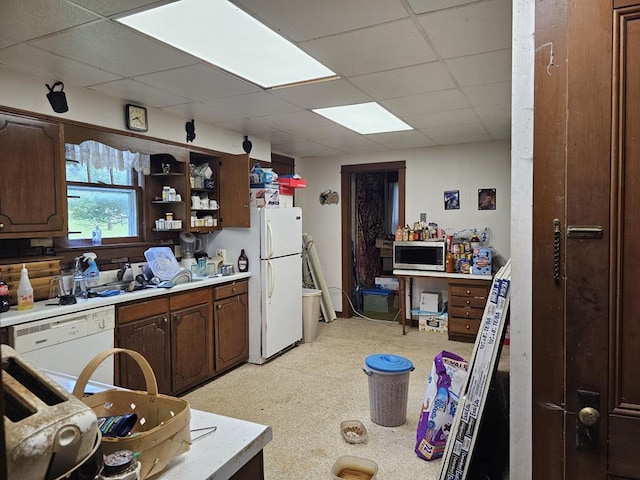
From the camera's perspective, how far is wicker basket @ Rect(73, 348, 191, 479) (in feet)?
2.88

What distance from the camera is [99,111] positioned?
10.2 feet

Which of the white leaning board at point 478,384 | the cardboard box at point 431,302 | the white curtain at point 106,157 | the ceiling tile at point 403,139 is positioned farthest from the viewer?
the cardboard box at point 431,302

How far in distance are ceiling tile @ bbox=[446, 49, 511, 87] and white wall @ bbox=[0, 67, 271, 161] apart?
236cm

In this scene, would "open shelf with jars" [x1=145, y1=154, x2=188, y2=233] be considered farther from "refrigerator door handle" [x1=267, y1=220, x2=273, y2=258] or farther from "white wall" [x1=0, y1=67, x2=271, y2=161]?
"refrigerator door handle" [x1=267, y1=220, x2=273, y2=258]

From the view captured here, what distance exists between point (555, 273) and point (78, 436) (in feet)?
3.40

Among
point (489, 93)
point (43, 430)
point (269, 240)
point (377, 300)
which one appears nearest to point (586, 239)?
point (43, 430)

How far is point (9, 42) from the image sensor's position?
217 cm

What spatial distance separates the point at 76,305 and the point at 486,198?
4562mm

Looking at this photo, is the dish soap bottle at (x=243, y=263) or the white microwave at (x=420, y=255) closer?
the dish soap bottle at (x=243, y=263)

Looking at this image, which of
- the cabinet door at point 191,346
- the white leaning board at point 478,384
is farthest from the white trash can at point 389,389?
the cabinet door at point 191,346

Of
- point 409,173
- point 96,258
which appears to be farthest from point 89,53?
point 409,173

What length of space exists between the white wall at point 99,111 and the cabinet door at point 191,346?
154 cm

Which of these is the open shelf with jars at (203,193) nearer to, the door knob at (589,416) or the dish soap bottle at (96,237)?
the dish soap bottle at (96,237)

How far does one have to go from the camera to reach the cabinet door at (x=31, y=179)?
2.52 metres
